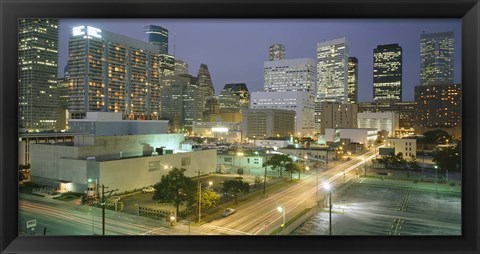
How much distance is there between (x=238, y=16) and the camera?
1.53m

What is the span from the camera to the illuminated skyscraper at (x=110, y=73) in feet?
79.9

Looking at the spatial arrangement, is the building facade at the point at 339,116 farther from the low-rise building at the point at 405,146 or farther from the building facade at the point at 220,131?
the low-rise building at the point at 405,146

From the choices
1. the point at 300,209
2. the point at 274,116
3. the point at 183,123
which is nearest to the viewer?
the point at 300,209

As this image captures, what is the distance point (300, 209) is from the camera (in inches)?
287

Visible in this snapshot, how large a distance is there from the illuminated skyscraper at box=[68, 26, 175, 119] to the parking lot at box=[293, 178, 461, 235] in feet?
56.1

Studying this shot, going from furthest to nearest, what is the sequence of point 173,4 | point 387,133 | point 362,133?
point 387,133, point 362,133, point 173,4

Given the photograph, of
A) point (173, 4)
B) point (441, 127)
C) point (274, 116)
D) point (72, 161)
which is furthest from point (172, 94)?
point (173, 4)

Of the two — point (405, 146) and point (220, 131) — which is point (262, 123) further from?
point (405, 146)

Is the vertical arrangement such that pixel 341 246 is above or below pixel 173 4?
below

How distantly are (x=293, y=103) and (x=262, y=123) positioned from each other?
6238 millimetres

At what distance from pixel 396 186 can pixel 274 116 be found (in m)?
18.4

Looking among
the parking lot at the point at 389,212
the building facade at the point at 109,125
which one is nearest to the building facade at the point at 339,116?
the parking lot at the point at 389,212
